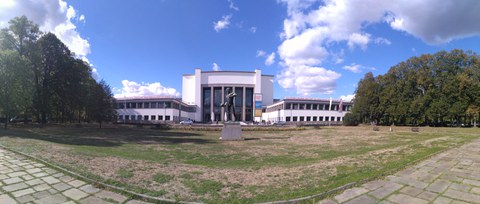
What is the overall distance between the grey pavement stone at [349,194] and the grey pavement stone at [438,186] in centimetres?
151

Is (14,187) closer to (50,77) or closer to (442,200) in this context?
(442,200)

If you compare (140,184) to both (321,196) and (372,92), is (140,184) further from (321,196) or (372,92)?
(372,92)

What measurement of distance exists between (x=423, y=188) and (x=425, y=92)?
181 ft

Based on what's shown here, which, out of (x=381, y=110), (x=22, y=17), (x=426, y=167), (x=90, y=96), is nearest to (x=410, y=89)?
(x=381, y=110)

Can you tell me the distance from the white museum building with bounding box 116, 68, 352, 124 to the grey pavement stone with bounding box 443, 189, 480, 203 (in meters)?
63.5

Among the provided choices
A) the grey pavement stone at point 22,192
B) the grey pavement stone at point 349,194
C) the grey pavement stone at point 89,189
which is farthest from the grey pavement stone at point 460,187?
the grey pavement stone at point 22,192

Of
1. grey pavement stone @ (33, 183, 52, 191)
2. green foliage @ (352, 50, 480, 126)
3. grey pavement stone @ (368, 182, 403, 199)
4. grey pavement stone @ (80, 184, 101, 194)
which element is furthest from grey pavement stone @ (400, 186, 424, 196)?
green foliage @ (352, 50, 480, 126)

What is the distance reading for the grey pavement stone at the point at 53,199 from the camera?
443cm

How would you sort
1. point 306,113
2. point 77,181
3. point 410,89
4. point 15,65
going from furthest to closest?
point 306,113
point 410,89
point 15,65
point 77,181

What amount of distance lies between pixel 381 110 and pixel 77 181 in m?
60.8

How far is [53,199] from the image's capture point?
15.0 feet

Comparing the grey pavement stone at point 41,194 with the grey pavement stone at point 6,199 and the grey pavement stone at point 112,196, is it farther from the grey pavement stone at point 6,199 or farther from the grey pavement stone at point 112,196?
the grey pavement stone at point 112,196

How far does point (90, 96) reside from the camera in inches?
1367

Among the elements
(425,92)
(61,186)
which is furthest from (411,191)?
(425,92)
